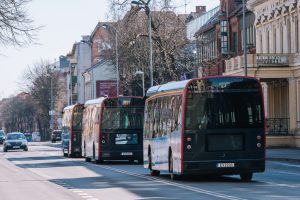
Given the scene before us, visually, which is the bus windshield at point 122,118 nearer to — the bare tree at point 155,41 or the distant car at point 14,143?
the bare tree at point 155,41

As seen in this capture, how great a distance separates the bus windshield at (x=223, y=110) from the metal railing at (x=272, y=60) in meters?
35.4

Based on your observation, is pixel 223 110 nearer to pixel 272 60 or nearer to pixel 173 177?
pixel 173 177

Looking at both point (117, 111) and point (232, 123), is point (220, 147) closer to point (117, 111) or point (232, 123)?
point (232, 123)

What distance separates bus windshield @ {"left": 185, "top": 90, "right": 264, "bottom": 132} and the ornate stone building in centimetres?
3308

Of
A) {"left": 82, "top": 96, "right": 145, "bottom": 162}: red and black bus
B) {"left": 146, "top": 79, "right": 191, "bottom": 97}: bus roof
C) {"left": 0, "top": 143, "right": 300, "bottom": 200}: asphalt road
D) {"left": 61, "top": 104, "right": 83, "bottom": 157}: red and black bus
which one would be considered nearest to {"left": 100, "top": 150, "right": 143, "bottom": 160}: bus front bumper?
{"left": 82, "top": 96, "right": 145, "bottom": 162}: red and black bus

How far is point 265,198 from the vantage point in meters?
19.9

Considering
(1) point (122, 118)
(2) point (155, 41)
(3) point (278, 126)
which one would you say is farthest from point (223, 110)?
(2) point (155, 41)

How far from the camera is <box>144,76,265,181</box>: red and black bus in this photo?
1026 inches

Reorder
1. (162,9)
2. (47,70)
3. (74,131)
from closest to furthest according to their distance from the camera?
(74,131) → (162,9) → (47,70)

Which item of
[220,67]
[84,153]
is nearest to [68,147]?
[84,153]

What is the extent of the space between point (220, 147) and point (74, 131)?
29612 millimetres

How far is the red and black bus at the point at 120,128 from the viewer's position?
42.0m

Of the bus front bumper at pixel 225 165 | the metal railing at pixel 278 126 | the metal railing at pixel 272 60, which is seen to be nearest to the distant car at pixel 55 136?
the metal railing at pixel 278 126

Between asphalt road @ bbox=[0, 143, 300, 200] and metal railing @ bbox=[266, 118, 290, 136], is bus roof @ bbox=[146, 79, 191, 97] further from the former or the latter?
metal railing @ bbox=[266, 118, 290, 136]
